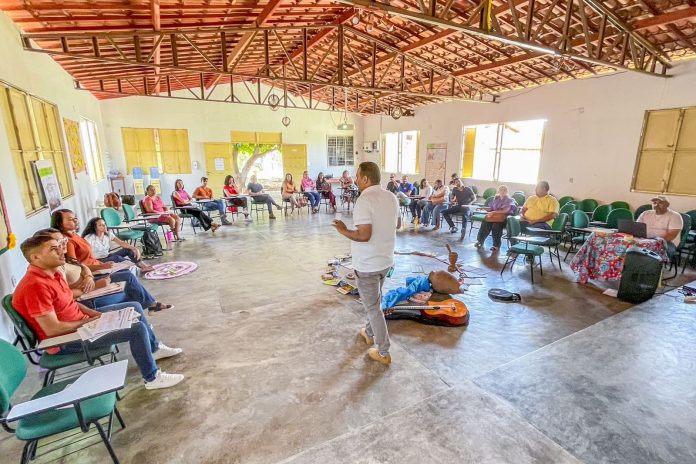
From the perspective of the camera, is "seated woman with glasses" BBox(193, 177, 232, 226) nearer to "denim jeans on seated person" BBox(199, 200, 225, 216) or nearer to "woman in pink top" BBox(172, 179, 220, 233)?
"denim jeans on seated person" BBox(199, 200, 225, 216)

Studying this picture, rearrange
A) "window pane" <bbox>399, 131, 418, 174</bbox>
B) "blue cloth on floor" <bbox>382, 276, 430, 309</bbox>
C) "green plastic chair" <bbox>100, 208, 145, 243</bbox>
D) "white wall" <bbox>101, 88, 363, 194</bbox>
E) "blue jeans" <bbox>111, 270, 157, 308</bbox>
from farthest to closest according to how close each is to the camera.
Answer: "window pane" <bbox>399, 131, 418, 174</bbox> < "white wall" <bbox>101, 88, 363, 194</bbox> < "green plastic chair" <bbox>100, 208, 145, 243</bbox> < "blue cloth on floor" <bbox>382, 276, 430, 309</bbox> < "blue jeans" <bbox>111, 270, 157, 308</bbox>

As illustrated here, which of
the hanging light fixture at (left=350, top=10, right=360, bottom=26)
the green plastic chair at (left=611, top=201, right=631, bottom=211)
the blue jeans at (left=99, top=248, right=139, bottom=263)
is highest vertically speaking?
the hanging light fixture at (left=350, top=10, right=360, bottom=26)

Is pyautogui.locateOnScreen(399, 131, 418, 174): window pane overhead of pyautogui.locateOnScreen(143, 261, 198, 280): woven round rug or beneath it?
overhead

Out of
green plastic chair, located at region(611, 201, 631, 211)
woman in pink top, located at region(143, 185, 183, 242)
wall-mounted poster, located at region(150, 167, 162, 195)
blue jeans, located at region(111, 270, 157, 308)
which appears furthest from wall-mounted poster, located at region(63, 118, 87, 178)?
green plastic chair, located at region(611, 201, 631, 211)

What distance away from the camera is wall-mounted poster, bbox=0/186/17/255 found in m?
3.00

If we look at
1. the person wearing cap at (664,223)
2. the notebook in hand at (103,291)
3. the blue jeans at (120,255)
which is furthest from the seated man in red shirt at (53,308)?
the person wearing cap at (664,223)

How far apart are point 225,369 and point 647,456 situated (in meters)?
2.89

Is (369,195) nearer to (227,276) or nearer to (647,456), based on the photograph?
(647,456)

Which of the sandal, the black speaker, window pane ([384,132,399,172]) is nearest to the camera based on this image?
the sandal

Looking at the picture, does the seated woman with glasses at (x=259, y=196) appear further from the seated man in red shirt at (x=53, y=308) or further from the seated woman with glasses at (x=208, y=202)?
the seated man in red shirt at (x=53, y=308)

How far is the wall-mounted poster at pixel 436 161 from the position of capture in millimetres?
11180

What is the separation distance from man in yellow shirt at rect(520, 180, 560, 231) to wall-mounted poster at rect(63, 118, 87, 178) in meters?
8.23

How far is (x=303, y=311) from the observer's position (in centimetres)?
385

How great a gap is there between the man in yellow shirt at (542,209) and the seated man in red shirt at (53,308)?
5603mm
